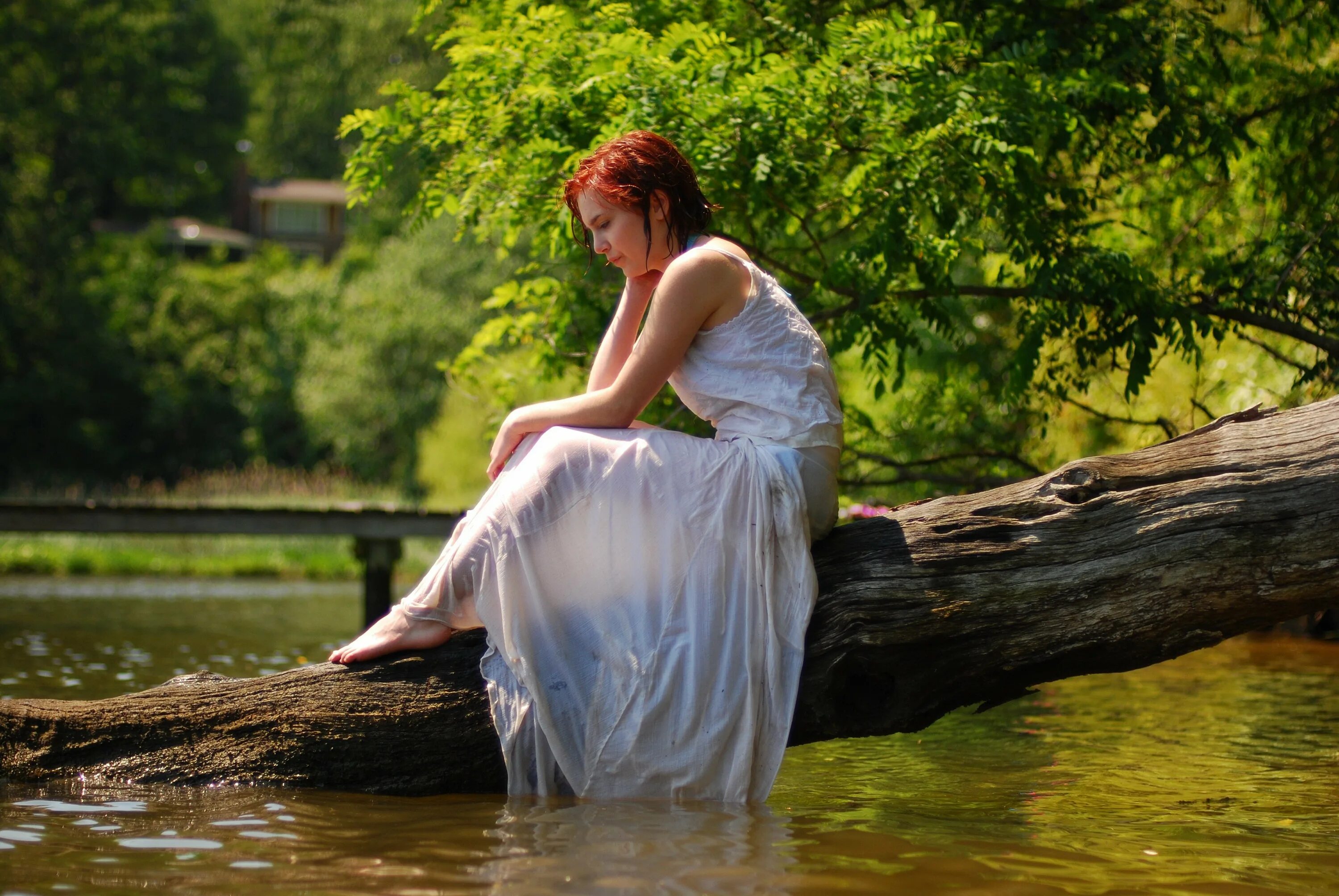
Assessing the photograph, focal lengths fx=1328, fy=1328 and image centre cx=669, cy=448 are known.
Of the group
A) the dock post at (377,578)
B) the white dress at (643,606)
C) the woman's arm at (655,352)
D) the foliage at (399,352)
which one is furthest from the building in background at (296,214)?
the white dress at (643,606)

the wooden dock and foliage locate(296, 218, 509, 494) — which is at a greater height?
foliage locate(296, 218, 509, 494)

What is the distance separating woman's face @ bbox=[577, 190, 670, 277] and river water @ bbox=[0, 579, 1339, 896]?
5.57 ft

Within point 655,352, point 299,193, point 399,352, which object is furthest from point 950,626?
point 299,193

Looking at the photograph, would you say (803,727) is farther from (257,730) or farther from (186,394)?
(186,394)

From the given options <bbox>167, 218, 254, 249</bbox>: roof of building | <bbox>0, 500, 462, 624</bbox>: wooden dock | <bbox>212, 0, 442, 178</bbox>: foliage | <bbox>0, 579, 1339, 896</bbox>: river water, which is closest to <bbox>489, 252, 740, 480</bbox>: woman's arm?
<bbox>0, 579, 1339, 896</bbox>: river water

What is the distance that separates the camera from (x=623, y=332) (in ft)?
14.3

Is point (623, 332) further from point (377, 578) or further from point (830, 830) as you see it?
point (377, 578)

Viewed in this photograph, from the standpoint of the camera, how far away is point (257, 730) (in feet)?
13.8

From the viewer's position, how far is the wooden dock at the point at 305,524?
1356 centimetres

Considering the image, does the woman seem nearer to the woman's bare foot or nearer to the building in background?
the woman's bare foot

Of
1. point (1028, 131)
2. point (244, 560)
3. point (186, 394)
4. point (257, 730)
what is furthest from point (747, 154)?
point (186, 394)

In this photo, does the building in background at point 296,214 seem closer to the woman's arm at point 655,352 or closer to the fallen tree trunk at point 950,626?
the fallen tree trunk at point 950,626

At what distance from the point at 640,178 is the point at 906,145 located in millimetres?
2331

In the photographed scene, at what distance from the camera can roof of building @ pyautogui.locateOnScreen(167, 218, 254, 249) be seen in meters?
49.9
